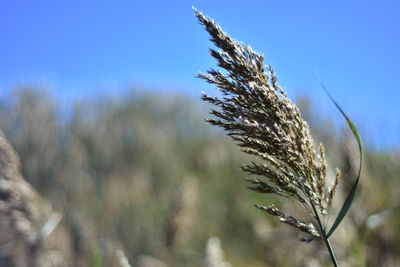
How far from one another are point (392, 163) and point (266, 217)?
290 centimetres

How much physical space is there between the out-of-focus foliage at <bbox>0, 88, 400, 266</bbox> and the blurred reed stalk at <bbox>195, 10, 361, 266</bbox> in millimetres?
2797

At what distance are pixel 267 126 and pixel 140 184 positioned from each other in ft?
35.7

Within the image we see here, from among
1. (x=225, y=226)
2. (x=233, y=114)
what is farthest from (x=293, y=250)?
(x=225, y=226)

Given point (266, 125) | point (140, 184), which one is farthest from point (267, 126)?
point (140, 184)

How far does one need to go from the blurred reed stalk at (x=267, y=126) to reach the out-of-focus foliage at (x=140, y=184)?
2797 mm

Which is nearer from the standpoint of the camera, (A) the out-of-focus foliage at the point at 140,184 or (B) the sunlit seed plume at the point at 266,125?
(B) the sunlit seed plume at the point at 266,125

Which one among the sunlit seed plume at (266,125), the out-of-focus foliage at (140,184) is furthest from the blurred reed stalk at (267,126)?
the out-of-focus foliage at (140,184)

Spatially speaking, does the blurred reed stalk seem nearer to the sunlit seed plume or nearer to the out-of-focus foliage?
the sunlit seed plume

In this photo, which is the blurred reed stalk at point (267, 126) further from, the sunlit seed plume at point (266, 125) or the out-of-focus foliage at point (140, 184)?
the out-of-focus foliage at point (140, 184)

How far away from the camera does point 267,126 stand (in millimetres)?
1501

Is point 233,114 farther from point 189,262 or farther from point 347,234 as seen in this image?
point 189,262

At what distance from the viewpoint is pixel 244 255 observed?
924 centimetres

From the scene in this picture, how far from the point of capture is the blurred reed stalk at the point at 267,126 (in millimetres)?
1485

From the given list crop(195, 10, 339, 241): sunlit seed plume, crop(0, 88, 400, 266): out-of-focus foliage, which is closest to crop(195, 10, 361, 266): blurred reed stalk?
crop(195, 10, 339, 241): sunlit seed plume
